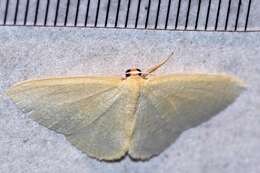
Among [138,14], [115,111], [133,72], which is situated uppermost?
[138,14]

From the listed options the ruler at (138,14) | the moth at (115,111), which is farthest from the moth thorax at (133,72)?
the ruler at (138,14)

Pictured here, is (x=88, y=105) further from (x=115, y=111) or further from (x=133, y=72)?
(x=133, y=72)

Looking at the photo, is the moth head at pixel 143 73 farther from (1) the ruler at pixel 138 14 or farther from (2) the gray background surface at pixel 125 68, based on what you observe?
(1) the ruler at pixel 138 14

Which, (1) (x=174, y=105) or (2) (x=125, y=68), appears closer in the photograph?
(1) (x=174, y=105)

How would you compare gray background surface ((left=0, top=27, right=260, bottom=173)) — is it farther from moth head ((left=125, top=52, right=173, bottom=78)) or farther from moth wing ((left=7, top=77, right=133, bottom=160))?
moth wing ((left=7, top=77, right=133, bottom=160))

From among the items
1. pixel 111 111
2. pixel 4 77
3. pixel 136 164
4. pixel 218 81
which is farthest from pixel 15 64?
pixel 218 81

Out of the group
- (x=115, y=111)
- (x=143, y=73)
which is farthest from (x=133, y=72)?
(x=115, y=111)

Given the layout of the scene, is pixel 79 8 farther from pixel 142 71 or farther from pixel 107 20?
pixel 142 71
